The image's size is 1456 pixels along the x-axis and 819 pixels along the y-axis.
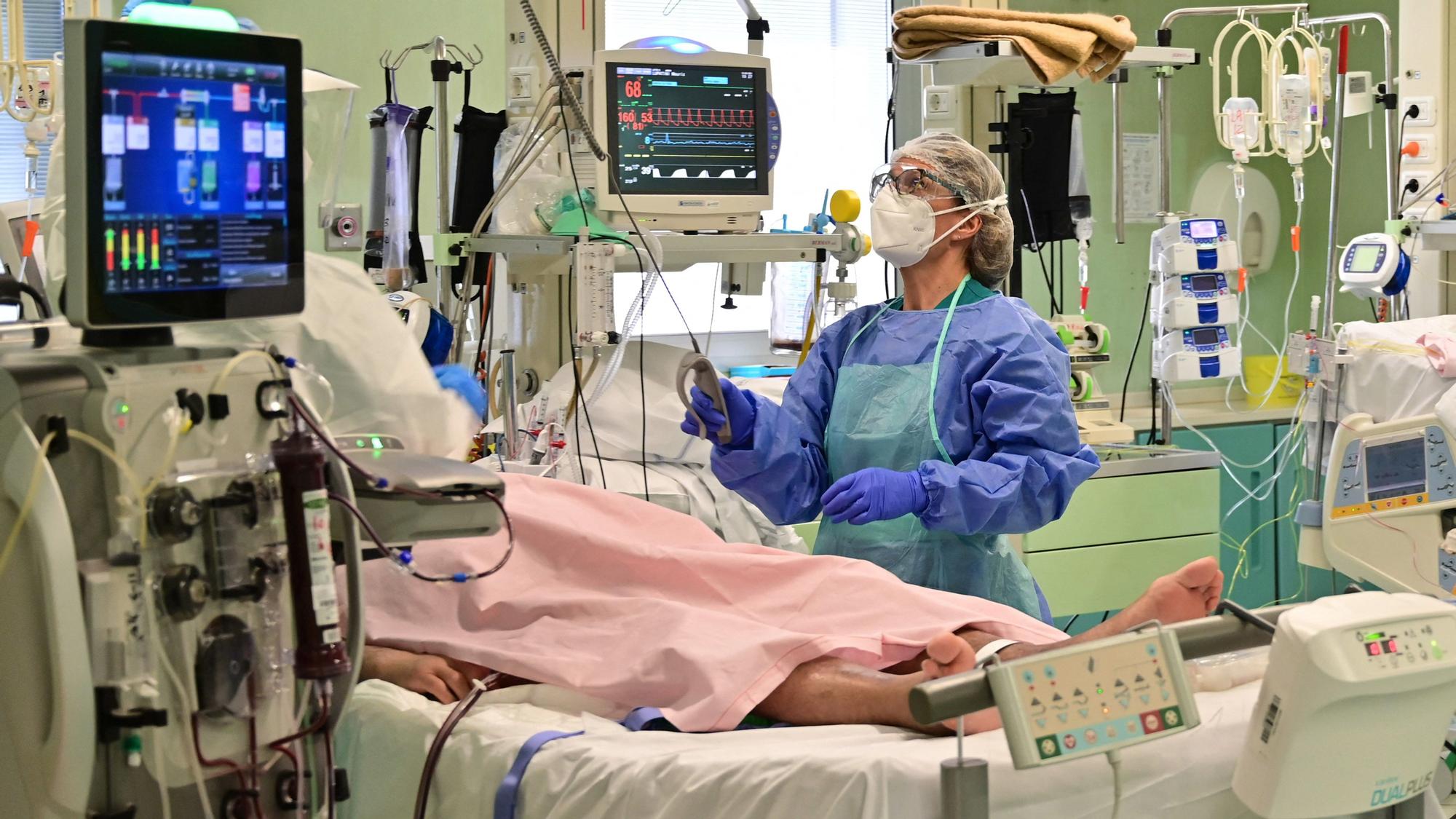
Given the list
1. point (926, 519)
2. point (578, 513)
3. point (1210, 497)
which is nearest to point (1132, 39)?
point (1210, 497)

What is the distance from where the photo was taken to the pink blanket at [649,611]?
2309 mm

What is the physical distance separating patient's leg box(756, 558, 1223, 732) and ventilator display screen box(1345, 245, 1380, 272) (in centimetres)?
272

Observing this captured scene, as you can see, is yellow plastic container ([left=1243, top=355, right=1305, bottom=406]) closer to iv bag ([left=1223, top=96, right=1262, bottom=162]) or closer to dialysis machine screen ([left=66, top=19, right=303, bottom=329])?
iv bag ([left=1223, top=96, right=1262, bottom=162])

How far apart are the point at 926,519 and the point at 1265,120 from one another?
9.68 ft

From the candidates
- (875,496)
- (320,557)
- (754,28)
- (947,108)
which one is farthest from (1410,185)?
(320,557)

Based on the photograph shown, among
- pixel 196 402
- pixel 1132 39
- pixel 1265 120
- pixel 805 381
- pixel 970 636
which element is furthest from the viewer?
pixel 1265 120

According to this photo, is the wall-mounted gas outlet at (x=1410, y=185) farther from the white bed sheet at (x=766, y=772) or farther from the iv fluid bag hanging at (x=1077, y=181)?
the white bed sheet at (x=766, y=772)

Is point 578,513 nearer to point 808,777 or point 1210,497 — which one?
point 808,777

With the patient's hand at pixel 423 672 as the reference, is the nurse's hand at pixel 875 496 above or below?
above

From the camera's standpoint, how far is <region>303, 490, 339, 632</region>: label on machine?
5.50 feet

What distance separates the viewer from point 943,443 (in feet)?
9.84

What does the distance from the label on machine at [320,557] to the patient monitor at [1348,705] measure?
1061mm

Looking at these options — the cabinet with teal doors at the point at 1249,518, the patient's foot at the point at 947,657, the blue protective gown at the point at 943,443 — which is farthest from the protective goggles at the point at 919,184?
the cabinet with teal doors at the point at 1249,518

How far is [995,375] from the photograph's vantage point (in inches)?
117
